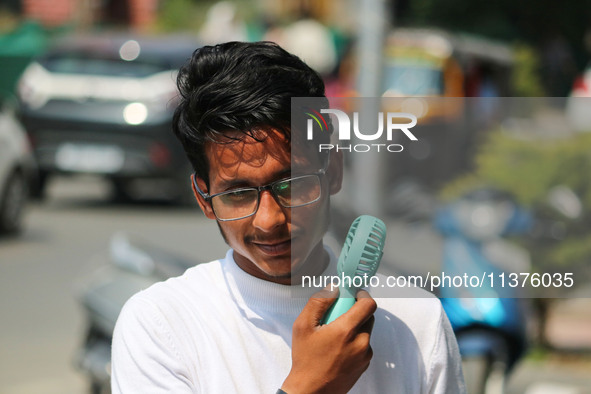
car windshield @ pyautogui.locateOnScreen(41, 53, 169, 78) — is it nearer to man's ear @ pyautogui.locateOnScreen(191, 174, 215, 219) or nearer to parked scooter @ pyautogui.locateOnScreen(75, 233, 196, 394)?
parked scooter @ pyautogui.locateOnScreen(75, 233, 196, 394)

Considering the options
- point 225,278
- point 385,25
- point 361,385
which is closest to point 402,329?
point 361,385

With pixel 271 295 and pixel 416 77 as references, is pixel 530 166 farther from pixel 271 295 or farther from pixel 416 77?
pixel 416 77

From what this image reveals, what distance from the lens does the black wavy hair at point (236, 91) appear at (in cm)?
165

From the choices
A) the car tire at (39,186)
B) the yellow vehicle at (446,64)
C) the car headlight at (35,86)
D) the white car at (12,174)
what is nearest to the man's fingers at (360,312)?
the white car at (12,174)

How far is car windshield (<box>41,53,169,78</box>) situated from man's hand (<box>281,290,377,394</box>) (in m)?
9.76

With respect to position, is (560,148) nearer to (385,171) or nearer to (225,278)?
(385,171)

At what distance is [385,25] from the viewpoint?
7285 millimetres

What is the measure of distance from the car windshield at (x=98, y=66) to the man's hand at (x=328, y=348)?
976 centimetres

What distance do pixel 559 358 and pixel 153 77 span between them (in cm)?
631

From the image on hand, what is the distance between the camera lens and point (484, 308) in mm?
3770

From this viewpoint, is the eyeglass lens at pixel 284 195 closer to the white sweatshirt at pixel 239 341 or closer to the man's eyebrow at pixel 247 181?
the man's eyebrow at pixel 247 181

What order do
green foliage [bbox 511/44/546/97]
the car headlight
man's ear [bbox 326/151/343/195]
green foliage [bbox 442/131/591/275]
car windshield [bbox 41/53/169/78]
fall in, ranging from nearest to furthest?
man's ear [bbox 326/151/343/195] < green foliage [bbox 442/131/591/275] < car windshield [bbox 41/53/169/78] < the car headlight < green foliage [bbox 511/44/546/97]

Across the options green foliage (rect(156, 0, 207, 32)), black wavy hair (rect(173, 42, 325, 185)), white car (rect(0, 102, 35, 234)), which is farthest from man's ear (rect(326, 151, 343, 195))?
green foliage (rect(156, 0, 207, 32))

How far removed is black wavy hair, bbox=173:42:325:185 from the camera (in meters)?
1.65
